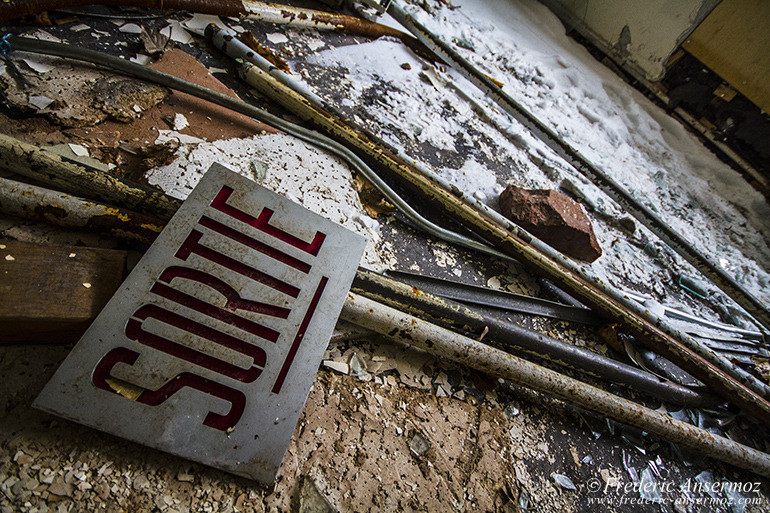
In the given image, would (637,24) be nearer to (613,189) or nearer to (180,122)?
(613,189)

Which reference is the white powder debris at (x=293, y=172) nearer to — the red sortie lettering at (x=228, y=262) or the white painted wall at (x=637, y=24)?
the red sortie lettering at (x=228, y=262)

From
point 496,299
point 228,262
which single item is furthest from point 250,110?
point 496,299

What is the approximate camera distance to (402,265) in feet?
5.21

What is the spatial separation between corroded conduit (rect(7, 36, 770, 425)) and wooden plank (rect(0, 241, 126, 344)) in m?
0.93

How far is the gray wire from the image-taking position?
55.9 inches

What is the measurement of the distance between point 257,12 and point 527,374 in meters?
2.48

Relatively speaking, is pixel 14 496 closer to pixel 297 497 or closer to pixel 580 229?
pixel 297 497

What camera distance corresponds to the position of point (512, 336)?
4.63ft

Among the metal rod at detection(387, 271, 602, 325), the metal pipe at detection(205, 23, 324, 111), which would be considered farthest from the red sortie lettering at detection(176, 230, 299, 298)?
the metal pipe at detection(205, 23, 324, 111)

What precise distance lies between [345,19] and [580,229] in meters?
2.10

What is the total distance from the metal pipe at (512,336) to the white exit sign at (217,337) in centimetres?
19

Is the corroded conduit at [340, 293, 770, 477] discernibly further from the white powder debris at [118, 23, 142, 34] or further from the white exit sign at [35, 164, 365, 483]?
the white powder debris at [118, 23, 142, 34]

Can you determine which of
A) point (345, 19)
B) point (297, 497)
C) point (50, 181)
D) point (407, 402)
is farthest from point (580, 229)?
point (50, 181)

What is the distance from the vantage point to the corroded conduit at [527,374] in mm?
1185
